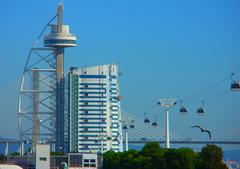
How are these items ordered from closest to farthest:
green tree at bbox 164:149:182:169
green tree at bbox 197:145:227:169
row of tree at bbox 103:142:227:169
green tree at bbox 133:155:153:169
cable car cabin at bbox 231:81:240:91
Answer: cable car cabin at bbox 231:81:240:91, green tree at bbox 197:145:227:169, row of tree at bbox 103:142:227:169, green tree at bbox 164:149:182:169, green tree at bbox 133:155:153:169

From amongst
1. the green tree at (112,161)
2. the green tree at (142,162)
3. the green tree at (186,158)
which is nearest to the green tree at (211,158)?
the green tree at (186,158)

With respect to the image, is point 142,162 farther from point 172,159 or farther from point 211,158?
point 211,158

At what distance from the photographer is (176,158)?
114 meters

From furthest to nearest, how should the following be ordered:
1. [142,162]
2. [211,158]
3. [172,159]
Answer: [142,162] < [172,159] < [211,158]

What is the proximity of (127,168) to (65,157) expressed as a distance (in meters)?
46.9

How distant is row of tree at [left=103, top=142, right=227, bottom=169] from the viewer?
358 feet

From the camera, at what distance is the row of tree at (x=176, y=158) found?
109188 millimetres

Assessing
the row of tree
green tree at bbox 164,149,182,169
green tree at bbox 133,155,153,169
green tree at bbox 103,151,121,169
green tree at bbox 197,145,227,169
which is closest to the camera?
green tree at bbox 197,145,227,169

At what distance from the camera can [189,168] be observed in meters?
110

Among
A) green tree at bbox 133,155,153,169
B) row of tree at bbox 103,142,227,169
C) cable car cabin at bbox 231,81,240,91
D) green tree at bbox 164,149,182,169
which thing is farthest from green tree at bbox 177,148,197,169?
cable car cabin at bbox 231,81,240,91

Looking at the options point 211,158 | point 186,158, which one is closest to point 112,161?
point 186,158

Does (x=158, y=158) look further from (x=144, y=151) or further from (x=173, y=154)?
(x=144, y=151)

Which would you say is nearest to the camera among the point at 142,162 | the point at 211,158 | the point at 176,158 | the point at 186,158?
the point at 211,158

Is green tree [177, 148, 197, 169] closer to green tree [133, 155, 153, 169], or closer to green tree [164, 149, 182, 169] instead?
green tree [164, 149, 182, 169]
